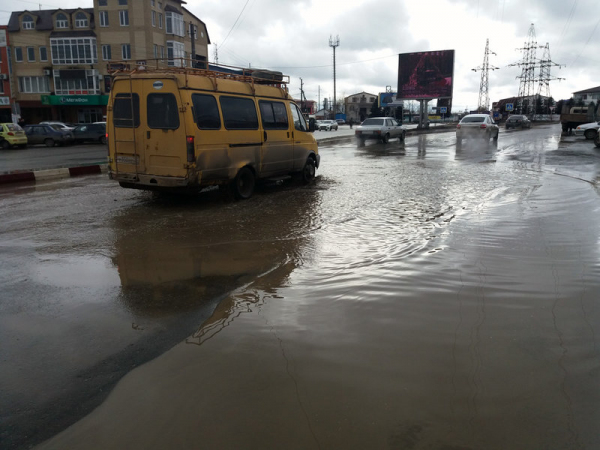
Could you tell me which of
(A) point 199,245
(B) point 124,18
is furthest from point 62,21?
(A) point 199,245

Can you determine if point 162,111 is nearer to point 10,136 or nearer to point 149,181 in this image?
point 149,181

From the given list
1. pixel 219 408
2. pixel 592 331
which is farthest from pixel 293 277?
pixel 592 331

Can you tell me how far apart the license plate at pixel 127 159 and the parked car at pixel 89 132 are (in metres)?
25.0

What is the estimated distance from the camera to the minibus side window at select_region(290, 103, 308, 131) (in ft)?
36.9

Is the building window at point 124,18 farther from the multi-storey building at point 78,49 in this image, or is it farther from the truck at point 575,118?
the truck at point 575,118

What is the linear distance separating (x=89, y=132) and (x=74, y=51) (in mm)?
27303

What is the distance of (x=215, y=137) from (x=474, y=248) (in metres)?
4.88

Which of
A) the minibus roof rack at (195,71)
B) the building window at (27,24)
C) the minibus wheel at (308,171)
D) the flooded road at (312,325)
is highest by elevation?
the building window at (27,24)

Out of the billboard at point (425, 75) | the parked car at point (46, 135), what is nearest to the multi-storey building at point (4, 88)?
the parked car at point (46, 135)

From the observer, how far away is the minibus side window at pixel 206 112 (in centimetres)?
825

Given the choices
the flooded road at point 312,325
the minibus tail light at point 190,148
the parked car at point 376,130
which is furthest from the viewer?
the parked car at point 376,130

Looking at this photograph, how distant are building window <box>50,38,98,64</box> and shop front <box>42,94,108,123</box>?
410 centimetres

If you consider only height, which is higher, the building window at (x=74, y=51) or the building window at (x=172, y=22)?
the building window at (x=172, y=22)

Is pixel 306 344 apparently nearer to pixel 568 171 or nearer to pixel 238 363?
pixel 238 363
